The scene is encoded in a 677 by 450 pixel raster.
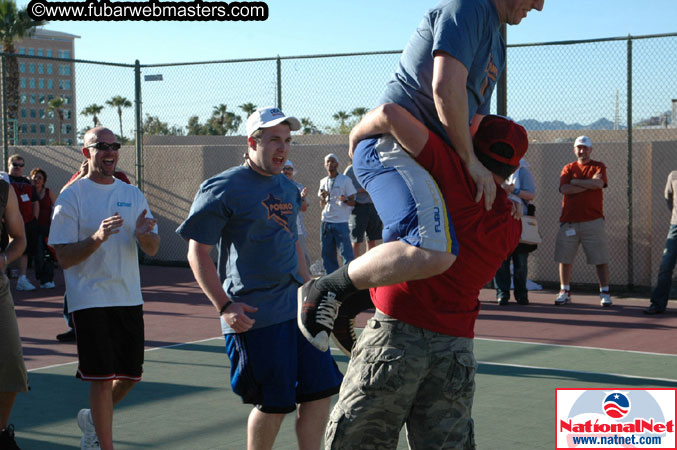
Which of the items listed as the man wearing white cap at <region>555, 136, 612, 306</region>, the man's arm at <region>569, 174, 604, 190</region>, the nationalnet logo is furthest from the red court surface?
the nationalnet logo

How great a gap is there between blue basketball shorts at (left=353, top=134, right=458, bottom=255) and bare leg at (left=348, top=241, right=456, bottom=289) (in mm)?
27

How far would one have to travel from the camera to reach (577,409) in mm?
5266

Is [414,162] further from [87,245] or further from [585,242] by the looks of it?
[585,242]

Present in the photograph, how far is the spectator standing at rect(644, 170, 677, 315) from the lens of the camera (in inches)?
446

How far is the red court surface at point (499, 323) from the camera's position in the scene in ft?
31.8

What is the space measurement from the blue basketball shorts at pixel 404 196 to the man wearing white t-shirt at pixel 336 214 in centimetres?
1010

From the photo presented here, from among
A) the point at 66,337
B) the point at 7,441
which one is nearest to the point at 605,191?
the point at 66,337

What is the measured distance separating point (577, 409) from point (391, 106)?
2724mm

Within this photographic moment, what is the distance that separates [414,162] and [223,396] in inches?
174

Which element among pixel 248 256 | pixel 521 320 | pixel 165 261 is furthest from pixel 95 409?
pixel 165 261

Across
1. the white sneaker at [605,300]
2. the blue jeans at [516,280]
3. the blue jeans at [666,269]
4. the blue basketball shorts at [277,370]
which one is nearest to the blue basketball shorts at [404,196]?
the blue basketball shorts at [277,370]

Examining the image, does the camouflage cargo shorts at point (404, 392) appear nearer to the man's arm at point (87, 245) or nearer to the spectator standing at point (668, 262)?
the man's arm at point (87, 245)

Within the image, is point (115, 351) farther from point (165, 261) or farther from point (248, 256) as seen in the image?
point (165, 261)

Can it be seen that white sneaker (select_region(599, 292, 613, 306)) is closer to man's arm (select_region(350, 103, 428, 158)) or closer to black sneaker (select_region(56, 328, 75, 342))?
black sneaker (select_region(56, 328, 75, 342))
